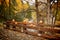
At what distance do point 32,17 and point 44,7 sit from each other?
0.39 meters

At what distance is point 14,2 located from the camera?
10.9ft

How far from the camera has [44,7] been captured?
105 inches

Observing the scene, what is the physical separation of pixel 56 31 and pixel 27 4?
3.07ft

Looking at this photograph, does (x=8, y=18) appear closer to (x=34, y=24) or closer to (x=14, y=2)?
(x=14, y=2)

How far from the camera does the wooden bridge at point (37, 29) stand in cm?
256

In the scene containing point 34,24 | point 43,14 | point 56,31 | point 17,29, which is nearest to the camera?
point 56,31

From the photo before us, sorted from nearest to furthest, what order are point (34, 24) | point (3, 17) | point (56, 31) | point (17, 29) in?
point (56, 31), point (34, 24), point (17, 29), point (3, 17)

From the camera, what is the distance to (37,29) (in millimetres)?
2797

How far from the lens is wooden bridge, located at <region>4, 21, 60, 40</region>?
256 cm

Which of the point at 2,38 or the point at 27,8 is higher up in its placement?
the point at 27,8

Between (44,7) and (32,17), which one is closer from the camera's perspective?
(44,7)

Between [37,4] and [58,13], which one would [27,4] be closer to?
[37,4]

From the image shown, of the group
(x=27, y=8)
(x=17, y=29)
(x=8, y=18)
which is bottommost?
(x=17, y=29)

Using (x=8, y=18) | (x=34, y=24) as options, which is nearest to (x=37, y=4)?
(x=34, y=24)
